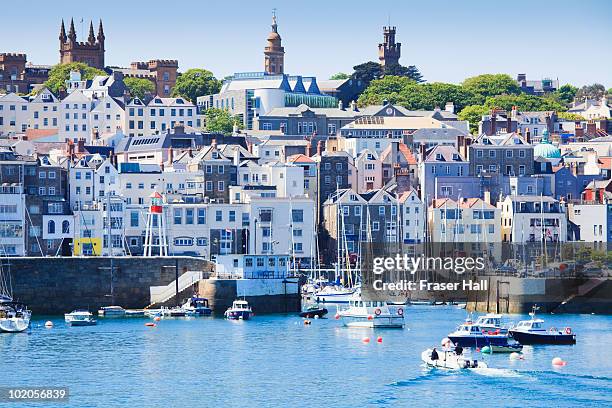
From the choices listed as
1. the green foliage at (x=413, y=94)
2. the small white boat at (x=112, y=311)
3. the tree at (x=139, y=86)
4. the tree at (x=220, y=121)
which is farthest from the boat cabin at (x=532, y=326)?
the tree at (x=139, y=86)

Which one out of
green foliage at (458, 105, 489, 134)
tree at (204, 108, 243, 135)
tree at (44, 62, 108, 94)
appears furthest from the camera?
tree at (44, 62, 108, 94)

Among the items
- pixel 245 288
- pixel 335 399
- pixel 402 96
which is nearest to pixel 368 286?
pixel 245 288

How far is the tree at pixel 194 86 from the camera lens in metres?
194

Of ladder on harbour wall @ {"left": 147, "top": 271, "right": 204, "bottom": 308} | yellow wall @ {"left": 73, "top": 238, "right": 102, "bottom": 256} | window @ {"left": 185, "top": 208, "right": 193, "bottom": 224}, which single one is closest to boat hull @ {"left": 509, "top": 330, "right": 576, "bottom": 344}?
ladder on harbour wall @ {"left": 147, "top": 271, "right": 204, "bottom": 308}

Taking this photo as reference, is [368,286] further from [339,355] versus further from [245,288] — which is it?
[339,355]

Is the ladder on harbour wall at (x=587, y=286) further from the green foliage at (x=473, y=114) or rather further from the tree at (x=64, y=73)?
the tree at (x=64, y=73)

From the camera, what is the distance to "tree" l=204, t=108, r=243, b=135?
6599 inches

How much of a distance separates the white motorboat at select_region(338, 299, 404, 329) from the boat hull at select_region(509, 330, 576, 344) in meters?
10.1

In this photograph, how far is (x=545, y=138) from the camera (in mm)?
154500

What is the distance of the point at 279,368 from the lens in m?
71.8

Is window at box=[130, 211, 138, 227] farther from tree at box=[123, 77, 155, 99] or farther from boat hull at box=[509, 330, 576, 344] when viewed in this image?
tree at box=[123, 77, 155, 99]

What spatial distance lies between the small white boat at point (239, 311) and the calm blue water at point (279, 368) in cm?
121

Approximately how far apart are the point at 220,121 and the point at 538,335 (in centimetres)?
9252

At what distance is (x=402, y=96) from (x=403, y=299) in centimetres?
8248
